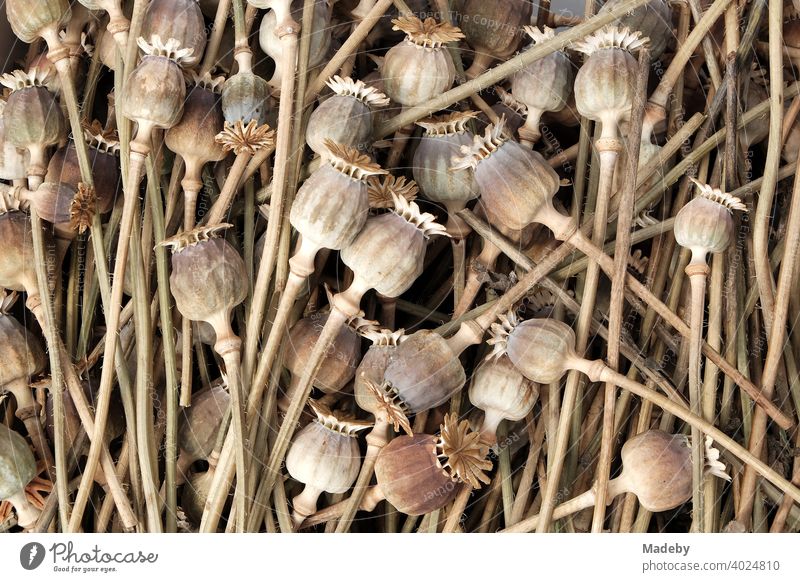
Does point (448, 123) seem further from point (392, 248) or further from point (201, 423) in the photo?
point (201, 423)

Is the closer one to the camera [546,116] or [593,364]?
[593,364]

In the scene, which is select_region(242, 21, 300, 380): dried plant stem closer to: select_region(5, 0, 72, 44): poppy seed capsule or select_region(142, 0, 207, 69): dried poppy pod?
select_region(142, 0, 207, 69): dried poppy pod

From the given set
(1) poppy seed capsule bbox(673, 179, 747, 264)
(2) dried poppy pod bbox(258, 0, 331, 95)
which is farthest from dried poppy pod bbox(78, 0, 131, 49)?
(1) poppy seed capsule bbox(673, 179, 747, 264)

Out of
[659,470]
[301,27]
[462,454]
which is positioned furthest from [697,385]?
[301,27]

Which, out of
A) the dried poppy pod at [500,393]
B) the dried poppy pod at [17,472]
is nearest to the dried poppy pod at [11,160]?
the dried poppy pod at [17,472]

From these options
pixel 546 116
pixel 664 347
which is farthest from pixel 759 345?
pixel 546 116

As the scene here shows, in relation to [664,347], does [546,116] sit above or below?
above
